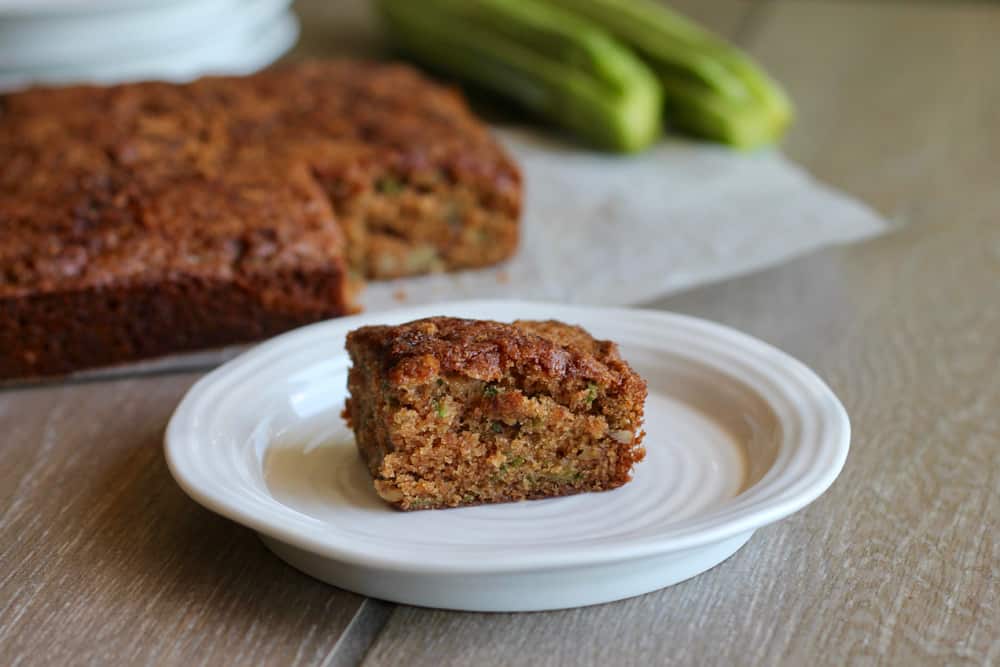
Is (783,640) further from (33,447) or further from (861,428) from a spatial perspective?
(33,447)

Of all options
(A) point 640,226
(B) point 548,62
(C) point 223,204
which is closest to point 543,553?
(C) point 223,204

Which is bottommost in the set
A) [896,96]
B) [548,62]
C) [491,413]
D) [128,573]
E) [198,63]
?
[198,63]

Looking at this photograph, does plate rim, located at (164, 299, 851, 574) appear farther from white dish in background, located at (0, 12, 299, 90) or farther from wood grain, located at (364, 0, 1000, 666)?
white dish in background, located at (0, 12, 299, 90)

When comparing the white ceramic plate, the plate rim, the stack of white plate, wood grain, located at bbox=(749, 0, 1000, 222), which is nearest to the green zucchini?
wood grain, located at bbox=(749, 0, 1000, 222)

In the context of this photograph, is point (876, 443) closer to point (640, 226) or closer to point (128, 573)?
point (640, 226)

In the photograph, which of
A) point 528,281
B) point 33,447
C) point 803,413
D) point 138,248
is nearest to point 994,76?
point 528,281

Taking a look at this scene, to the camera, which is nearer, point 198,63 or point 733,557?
point 733,557

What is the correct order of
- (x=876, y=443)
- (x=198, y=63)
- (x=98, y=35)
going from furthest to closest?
(x=198, y=63)
(x=98, y=35)
(x=876, y=443)
